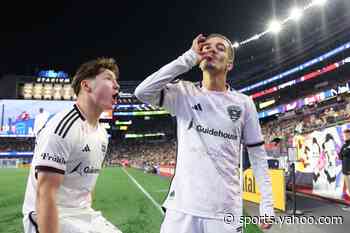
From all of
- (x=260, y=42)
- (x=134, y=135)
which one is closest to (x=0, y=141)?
(x=134, y=135)

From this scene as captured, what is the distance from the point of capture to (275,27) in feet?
160

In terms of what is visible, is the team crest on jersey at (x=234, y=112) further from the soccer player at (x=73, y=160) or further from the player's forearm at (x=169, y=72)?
the soccer player at (x=73, y=160)

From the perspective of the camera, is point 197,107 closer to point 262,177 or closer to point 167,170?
point 262,177

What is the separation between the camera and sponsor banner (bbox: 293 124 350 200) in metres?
11.2

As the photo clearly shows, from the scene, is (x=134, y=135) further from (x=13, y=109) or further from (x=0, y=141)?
(x=13, y=109)

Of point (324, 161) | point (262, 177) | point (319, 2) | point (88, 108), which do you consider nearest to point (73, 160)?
point (88, 108)

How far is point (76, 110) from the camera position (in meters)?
2.60

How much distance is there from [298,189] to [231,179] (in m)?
12.2

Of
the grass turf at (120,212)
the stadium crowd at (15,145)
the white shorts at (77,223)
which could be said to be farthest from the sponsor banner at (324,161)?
the stadium crowd at (15,145)

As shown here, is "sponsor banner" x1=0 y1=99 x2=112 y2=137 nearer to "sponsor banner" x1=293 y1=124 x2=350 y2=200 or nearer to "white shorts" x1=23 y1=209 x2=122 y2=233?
"sponsor banner" x1=293 y1=124 x2=350 y2=200

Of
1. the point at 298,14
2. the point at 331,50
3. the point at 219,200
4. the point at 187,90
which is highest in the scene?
the point at 298,14

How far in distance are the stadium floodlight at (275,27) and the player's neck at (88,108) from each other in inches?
1869

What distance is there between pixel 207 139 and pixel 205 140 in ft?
0.05

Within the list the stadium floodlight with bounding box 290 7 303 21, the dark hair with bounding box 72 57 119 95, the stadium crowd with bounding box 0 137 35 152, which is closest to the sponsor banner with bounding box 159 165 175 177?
the stadium floodlight with bounding box 290 7 303 21
